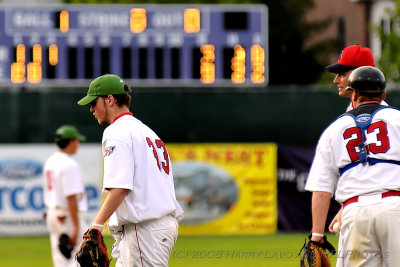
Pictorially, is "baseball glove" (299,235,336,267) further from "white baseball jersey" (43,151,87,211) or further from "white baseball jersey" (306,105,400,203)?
"white baseball jersey" (43,151,87,211)

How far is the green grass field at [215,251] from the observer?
12.4 meters

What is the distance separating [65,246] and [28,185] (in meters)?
7.88

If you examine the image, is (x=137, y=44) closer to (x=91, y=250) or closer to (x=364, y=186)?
(x=91, y=250)

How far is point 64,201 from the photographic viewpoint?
9.26 metres

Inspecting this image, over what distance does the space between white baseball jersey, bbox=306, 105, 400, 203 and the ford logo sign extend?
38.3 feet

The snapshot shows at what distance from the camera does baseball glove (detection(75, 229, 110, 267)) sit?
18.1 ft

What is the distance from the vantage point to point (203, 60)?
17281mm

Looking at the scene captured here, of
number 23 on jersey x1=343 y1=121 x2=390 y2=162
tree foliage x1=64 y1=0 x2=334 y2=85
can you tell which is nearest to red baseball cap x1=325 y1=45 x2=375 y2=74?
number 23 on jersey x1=343 y1=121 x2=390 y2=162

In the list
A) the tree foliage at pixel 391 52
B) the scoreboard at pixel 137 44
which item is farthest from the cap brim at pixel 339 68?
the tree foliage at pixel 391 52

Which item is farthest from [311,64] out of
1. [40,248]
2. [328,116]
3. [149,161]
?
[149,161]

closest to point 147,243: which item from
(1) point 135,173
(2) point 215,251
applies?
(1) point 135,173

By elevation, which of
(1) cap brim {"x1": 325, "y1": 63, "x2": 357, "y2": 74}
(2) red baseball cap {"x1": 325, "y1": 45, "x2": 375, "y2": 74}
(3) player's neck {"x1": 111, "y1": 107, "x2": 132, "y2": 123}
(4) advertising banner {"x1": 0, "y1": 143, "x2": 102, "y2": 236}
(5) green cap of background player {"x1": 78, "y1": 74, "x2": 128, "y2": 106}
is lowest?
(4) advertising banner {"x1": 0, "y1": 143, "x2": 102, "y2": 236}

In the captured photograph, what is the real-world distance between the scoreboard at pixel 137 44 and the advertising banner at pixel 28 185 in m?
1.27

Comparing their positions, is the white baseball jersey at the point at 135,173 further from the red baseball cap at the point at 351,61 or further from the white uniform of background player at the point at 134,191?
the red baseball cap at the point at 351,61
